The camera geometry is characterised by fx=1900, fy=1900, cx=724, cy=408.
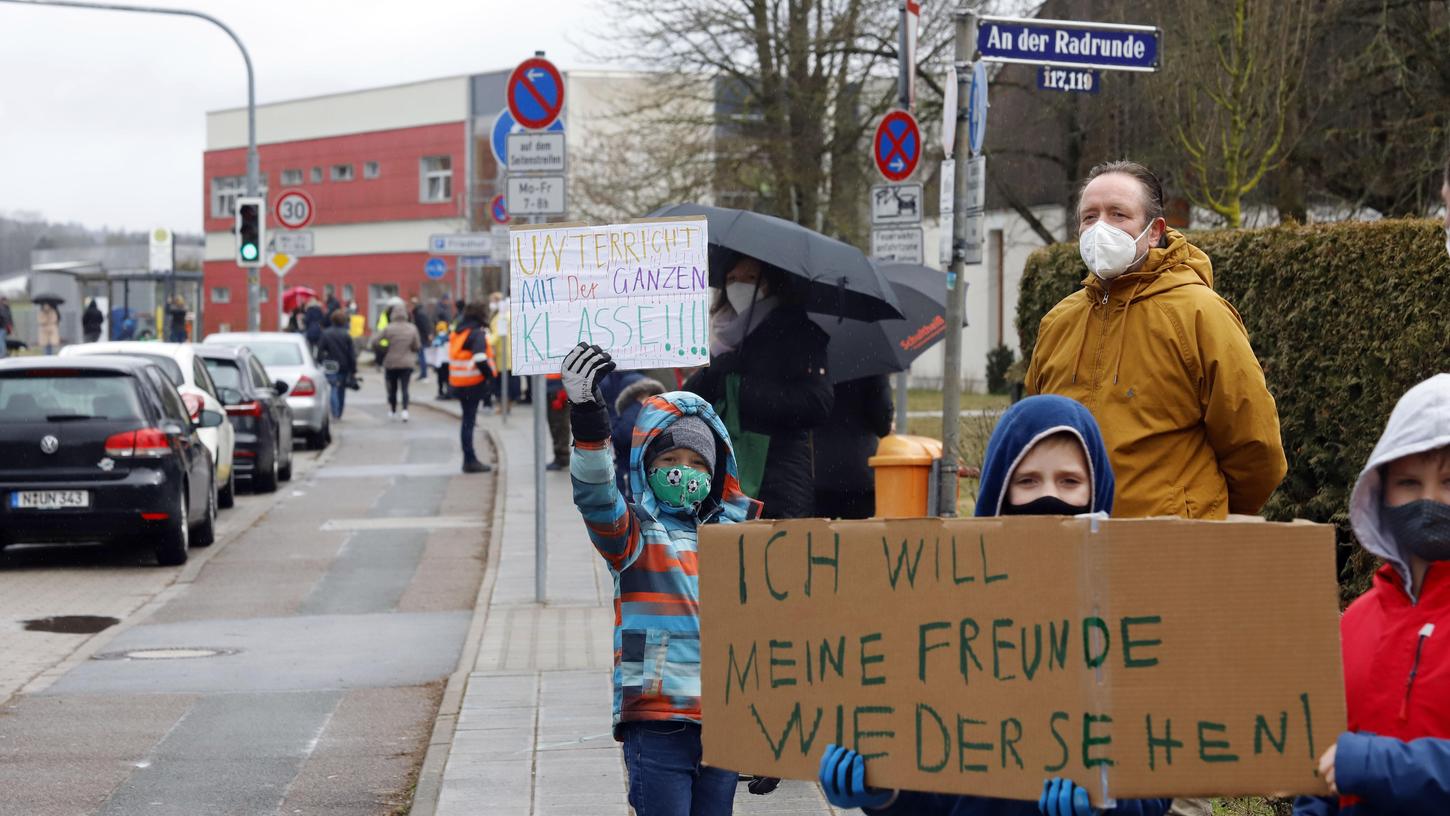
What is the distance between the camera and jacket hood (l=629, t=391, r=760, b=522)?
15.4 ft

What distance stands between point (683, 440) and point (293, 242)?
28.7 meters

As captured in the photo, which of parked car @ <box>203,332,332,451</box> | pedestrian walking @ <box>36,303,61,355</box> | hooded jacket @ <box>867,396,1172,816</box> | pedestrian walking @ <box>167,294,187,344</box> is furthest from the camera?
pedestrian walking @ <box>167,294,187,344</box>

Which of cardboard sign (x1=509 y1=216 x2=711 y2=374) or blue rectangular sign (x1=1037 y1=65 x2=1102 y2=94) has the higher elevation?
blue rectangular sign (x1=1037 y1=65 x2=1102 y2=94)

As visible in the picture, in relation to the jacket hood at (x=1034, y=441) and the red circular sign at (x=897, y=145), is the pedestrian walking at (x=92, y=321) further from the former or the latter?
the jacket hood at (x=1034, y=441)

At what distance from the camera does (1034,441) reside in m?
3.48

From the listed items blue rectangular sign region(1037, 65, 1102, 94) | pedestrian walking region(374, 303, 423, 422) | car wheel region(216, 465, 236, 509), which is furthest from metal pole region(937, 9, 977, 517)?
pedestrian walking region(374, 303, 423, 422)

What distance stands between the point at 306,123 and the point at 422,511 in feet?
182

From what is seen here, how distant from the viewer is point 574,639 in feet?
35.2

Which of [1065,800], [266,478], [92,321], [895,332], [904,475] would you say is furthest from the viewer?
[92,321]

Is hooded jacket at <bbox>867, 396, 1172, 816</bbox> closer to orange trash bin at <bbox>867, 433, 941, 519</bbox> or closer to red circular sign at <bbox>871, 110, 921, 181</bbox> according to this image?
orange trash bin at <bbox>867, 433, 941, 519</bbox>

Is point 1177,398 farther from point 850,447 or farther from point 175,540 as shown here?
point 175,540

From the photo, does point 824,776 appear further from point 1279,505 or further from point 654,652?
point 1279,505

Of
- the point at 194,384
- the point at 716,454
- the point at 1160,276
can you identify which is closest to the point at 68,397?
the point at 194,384

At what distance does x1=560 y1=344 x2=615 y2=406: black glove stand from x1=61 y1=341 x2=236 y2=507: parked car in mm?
14079
